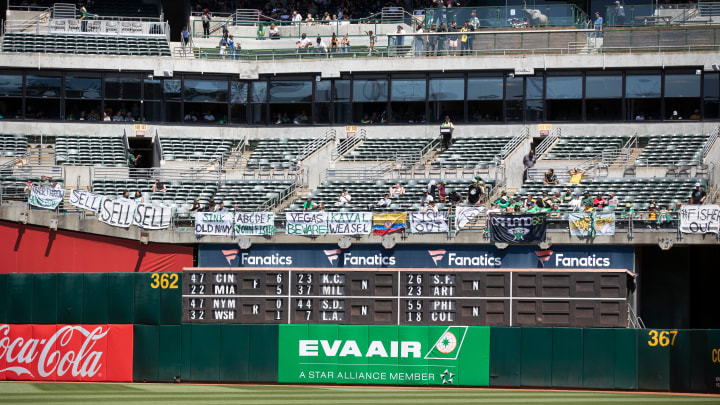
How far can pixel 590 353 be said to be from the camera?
30.9 m

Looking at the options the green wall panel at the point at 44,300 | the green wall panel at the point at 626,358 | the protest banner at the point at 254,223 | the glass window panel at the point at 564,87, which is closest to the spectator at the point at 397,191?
the protest banner at the point at 254,223

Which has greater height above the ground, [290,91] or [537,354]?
[290,91]

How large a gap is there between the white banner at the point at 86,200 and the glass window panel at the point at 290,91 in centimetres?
1358

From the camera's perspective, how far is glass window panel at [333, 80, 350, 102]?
4944 cm

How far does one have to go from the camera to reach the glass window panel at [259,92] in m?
50.2

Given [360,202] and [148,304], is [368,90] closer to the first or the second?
[360,202]

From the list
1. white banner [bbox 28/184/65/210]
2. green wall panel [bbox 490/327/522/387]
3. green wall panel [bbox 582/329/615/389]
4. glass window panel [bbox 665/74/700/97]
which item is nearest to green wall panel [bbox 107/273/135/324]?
white banner [bbox 28/184/65/210]

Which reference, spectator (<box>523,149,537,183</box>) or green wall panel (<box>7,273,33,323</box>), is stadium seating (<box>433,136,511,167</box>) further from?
green wall panel (<box>7,273,33,323</box>)

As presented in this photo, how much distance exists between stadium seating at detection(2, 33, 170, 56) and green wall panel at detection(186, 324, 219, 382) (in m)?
21.1

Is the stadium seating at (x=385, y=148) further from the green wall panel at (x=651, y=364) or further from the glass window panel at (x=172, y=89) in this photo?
the green wall panel at (x=651, y=364)

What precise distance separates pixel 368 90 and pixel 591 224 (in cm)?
1622

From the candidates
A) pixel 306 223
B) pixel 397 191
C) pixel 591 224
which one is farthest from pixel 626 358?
pixel 397 191

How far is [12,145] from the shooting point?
153 ft

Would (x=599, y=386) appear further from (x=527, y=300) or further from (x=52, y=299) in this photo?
(x=52, y=299)
